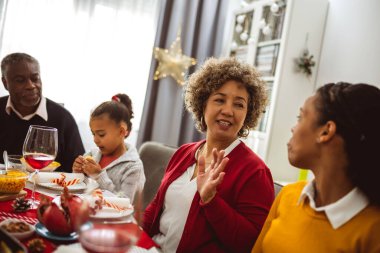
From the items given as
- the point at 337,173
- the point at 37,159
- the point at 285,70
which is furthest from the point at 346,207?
the point at 285,70

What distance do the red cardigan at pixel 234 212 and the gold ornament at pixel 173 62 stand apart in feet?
8.22

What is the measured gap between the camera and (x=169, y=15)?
367 centimetres

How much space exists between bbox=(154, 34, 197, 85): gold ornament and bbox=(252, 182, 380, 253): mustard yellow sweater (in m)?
2.76

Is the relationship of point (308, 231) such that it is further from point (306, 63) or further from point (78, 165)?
point (306, 63)

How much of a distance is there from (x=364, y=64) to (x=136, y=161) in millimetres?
1979

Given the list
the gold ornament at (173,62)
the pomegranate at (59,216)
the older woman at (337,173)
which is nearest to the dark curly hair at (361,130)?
the older woman at (337,173)

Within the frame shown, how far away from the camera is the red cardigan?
1.13 m

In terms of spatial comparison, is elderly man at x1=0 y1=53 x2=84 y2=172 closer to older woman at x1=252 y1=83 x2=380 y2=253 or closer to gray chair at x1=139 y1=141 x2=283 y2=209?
gray chair at x1=139 y1=141 x2=283 y2=209

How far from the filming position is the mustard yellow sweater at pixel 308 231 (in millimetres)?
829

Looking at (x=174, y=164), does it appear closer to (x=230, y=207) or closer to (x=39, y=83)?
(x=230, y=207)

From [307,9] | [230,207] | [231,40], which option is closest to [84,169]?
[230,207]

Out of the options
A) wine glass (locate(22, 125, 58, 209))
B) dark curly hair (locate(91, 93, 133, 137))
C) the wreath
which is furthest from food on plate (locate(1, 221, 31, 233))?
the wreath

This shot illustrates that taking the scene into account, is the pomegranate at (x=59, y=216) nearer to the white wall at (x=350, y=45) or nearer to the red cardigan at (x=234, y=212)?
the red cardigan at (x=234, y=212)

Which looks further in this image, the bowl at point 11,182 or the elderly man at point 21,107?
the elderly man at point 21,107
